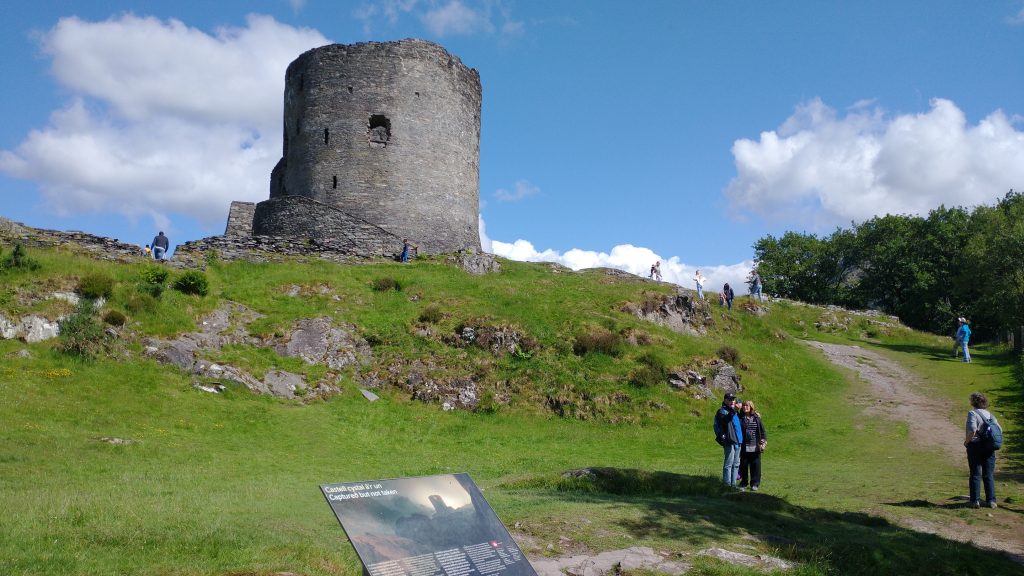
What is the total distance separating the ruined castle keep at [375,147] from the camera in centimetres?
3512

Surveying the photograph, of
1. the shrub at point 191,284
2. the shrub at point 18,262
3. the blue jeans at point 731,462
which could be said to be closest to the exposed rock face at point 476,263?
the shrub at point 191,284

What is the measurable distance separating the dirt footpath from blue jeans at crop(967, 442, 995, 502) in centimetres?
35

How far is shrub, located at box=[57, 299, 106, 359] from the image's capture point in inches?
738

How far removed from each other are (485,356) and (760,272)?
5583cm

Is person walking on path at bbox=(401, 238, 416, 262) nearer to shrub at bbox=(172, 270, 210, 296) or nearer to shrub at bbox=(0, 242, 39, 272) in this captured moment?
shrub at bbox=(172, 270, 210, 296)

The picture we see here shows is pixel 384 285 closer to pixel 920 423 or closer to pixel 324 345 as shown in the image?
pixel 324 345

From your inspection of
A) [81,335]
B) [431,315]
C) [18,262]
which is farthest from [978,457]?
[18,262]

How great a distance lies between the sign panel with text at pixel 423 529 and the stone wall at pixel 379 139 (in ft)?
95.6

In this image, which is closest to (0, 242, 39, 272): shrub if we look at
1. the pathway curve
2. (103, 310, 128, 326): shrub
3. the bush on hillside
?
the bush on hillside

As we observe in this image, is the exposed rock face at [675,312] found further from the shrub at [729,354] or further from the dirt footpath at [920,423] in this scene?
the dirt footpath at [920,423]

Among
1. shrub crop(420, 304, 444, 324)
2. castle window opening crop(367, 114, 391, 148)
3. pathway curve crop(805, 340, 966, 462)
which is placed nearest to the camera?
pathway curve crop(805, 340, 966, 462)

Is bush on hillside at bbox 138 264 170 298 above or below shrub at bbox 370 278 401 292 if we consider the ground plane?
below

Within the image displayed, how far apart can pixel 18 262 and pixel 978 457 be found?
24748mm

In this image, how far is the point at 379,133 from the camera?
35594 millimetres
